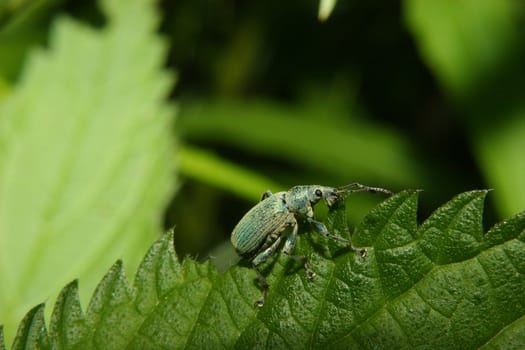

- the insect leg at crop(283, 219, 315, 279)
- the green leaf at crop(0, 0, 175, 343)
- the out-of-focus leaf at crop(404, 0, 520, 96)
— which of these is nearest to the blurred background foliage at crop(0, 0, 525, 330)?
the out-of-focus leaf at crop(404, 0, 520, 96)

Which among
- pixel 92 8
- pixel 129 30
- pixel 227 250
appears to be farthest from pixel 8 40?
pixel 227 250

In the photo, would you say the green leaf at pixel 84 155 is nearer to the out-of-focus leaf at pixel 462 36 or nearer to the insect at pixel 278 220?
the insect at pixel 278 220

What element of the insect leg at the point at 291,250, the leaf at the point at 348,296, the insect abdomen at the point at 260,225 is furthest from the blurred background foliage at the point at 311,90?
the leaf at the point at 348,296

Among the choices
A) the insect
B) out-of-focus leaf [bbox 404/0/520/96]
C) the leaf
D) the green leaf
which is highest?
the green leaf

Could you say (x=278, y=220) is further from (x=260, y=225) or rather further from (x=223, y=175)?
(x=223, y=175)

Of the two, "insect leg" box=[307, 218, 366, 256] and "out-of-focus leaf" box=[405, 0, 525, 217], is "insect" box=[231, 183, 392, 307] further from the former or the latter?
"out-of-focus leaf" box=[405, 0, 525, 217]

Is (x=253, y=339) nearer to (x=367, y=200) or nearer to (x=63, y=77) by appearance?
(x=63, y=77)
